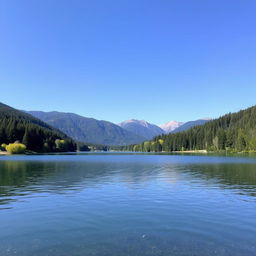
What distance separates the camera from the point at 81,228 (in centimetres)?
1870

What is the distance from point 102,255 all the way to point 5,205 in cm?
1680

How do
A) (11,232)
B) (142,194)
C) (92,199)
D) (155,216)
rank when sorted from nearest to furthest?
(11,232) → (155,216) → (92,199) → (142,194)

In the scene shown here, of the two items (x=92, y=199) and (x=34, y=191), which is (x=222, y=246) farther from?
(x=34, y=191)

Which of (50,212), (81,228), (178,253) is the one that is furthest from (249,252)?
(50,212)

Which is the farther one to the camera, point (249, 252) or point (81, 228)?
point (81, 228)

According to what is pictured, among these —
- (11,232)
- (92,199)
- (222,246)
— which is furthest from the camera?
(92,199)

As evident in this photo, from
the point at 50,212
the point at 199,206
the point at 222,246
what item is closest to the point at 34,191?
the point at 50,212

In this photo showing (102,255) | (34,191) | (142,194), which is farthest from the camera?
(34,191)

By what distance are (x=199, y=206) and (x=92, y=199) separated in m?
11.5

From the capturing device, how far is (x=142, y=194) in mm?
32594

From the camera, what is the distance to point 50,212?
23734mm

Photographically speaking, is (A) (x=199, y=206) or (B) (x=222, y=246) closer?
(B) (x=222, y=246)

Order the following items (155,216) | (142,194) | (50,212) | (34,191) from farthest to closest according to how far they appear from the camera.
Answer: (34,191)
(142,194)
(50,212)
(155,216)

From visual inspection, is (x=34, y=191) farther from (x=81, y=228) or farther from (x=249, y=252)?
(x=249, y=252)
